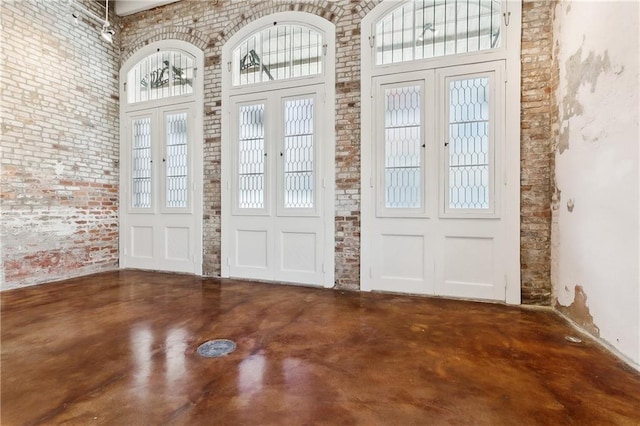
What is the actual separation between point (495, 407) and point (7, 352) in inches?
134

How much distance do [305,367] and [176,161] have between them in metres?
4.29

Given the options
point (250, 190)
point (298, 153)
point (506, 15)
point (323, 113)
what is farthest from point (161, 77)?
point (506, 15)

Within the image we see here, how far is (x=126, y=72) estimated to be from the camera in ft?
18.3

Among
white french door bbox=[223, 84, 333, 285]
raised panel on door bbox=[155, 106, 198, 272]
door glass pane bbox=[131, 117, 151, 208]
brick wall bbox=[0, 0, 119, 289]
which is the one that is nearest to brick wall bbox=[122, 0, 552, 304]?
white french door bbox=[223, 84, 333, 285]

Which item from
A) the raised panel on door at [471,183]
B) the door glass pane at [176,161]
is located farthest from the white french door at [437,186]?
the door glass pane at [176,161]

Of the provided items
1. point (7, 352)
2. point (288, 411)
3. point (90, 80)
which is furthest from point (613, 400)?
point (90, 80)

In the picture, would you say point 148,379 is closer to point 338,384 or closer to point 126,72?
point 338,384

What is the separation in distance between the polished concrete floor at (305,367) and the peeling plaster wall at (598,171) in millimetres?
355

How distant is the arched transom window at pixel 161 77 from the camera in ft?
17.1

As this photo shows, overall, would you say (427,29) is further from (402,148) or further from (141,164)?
(141,164)

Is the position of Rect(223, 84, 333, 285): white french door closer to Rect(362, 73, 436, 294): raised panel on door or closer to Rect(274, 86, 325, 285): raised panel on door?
Rect(274, 86, 325, 285): raised panel on door

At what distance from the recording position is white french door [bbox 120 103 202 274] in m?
5.09

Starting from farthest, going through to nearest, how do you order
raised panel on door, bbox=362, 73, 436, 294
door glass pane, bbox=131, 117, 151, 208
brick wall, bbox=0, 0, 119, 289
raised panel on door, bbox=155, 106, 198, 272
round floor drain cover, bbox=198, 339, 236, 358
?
door glass pane, bbox=131, 117, 151, 208
raised panel on door, bbox=155, 106, 198, 272
brick wall, bbox=0, 0, 119, 289
raised panel on door, bbox=362, 73, 436, 294
round floor drain cover, bbox=198, 339, 236, 358

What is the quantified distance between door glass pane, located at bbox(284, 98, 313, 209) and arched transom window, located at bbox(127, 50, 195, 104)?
6.34ft
